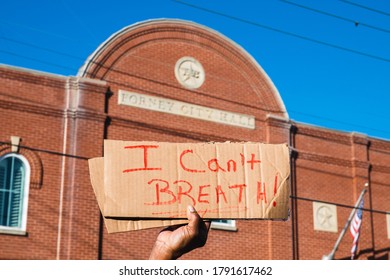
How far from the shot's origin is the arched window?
1644 centimetres

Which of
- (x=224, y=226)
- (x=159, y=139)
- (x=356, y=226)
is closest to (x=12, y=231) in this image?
(x=159, y=139)

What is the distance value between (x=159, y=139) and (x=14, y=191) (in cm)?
406

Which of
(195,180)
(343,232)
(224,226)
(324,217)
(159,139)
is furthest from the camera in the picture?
(324,217)

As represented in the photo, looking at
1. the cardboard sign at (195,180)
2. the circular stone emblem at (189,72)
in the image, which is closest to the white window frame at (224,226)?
the circular stone emblem at (189,72)

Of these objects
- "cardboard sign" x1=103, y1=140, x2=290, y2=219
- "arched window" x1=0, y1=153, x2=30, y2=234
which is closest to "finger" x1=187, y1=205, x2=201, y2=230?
"cardboard sign" x1=103, y1=140, x2=290, y2=219

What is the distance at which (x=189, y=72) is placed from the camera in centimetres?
1969

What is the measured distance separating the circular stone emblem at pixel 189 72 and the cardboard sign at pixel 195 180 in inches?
619

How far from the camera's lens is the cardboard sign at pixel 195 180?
145 inches

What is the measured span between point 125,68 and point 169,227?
15311mm

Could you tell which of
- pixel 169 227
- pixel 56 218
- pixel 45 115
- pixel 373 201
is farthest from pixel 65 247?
pixel 169 227

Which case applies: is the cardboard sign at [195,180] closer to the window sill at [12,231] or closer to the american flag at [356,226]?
the window sill at [12,231]

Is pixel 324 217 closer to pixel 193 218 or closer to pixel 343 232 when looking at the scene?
pixel 343 232

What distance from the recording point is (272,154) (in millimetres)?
3871
